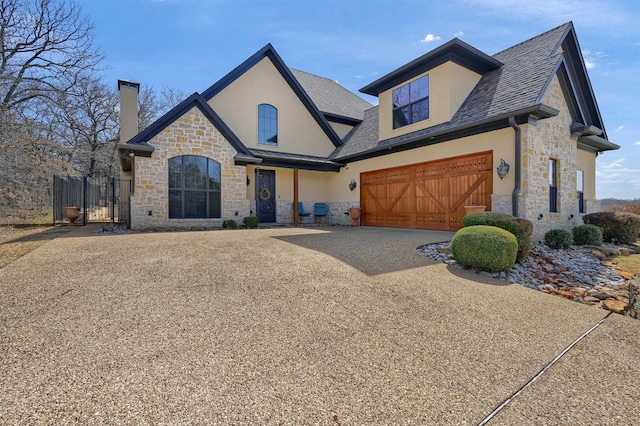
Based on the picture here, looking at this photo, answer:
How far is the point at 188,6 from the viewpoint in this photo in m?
8.53

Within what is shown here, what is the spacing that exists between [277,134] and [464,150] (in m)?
8.26

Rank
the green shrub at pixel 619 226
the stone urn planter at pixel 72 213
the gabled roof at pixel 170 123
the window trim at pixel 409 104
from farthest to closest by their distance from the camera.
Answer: the stone urn planter at pixel 72 213 → the window trim at pixel 409 104 → the gabled roof at pixel 170 123 → the green shrub at pixel 619 226

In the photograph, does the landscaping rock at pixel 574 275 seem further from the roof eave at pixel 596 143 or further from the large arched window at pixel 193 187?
the large arched window at pixel 193 187

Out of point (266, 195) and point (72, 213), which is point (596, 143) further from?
point (72, 213)

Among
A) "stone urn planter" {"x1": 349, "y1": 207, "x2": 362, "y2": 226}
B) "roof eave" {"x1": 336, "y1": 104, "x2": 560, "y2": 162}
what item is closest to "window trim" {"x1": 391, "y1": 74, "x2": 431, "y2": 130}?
"roof eave" {"x1": 336, "y1": 104, "x2": 560, "y2": 162}

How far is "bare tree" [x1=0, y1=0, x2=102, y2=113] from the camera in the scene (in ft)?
44.3

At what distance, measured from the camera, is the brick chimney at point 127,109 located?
40.9 ft

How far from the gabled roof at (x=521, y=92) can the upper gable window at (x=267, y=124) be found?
436cm

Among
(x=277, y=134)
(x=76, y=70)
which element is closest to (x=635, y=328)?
(x=277, y=134)

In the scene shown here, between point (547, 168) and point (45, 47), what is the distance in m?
22.7

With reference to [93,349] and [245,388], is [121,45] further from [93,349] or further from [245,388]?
[245,388]

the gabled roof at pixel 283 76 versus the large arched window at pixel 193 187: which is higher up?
the gabled roof at pixel 283 76

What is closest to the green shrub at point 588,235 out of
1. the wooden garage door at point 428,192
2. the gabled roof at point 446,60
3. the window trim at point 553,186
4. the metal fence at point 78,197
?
the window trim at point 553,186

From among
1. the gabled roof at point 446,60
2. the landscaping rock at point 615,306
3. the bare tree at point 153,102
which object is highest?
the bare tree at point 153,102
